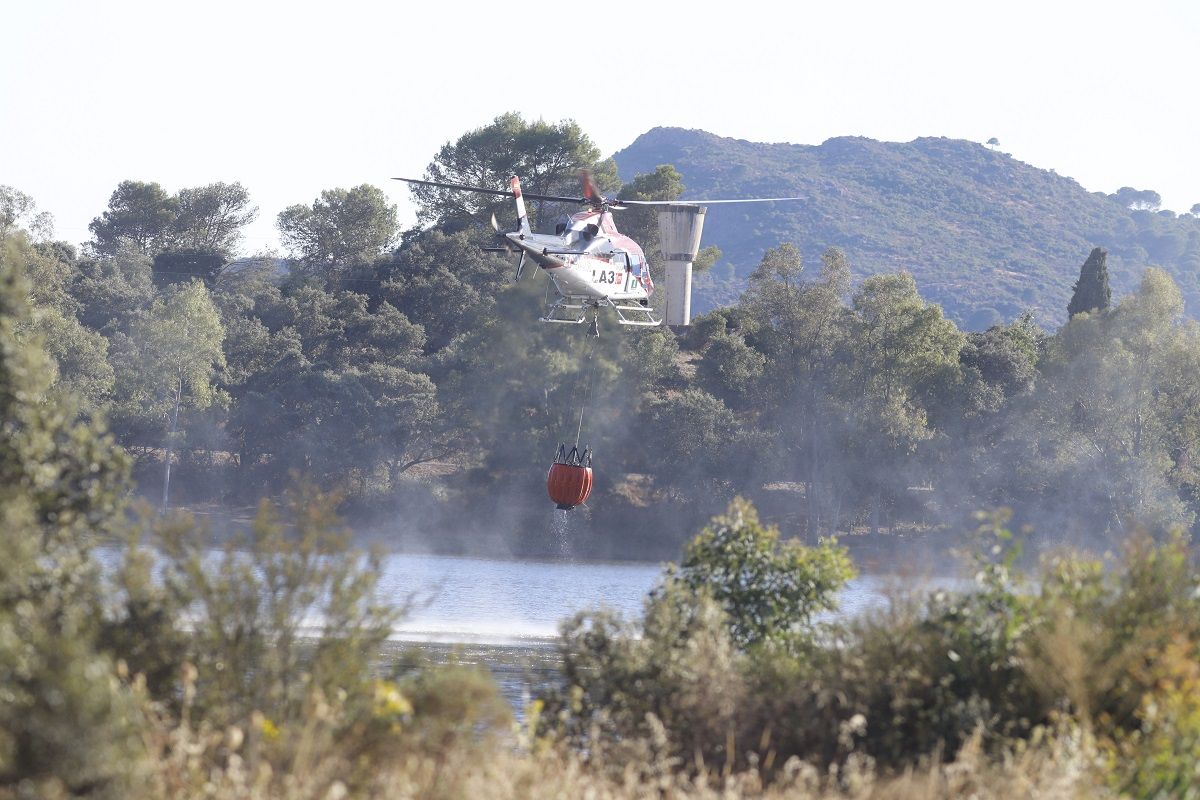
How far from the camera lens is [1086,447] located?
68312mm

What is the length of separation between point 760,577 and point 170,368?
61.5 metres

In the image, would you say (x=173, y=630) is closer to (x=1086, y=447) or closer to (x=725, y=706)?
(x=725, y=706)

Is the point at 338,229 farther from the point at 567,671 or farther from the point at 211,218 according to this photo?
the point at 567,671

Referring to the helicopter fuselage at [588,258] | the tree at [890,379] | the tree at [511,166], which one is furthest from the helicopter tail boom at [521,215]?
the tree at [511,166]

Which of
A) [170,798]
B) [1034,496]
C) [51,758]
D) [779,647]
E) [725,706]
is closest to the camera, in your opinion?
[51,758]

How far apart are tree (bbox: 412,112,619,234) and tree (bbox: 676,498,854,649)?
6981cm

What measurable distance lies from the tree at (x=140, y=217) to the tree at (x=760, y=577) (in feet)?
312

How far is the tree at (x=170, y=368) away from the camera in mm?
71000

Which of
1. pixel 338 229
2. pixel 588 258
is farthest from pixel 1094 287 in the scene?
pixel 588 258

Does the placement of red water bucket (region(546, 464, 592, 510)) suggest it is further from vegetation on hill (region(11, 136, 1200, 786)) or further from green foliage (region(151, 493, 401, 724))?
green foliage (region(151, 493, 401, 724))

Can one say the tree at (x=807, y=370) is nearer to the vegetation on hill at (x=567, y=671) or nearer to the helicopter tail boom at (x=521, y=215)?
the helicopter tail boom at (x=521, y=215)

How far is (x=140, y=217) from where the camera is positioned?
104 m

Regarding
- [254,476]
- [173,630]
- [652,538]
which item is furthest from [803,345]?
[173,630]

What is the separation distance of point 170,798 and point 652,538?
62.5 metres
